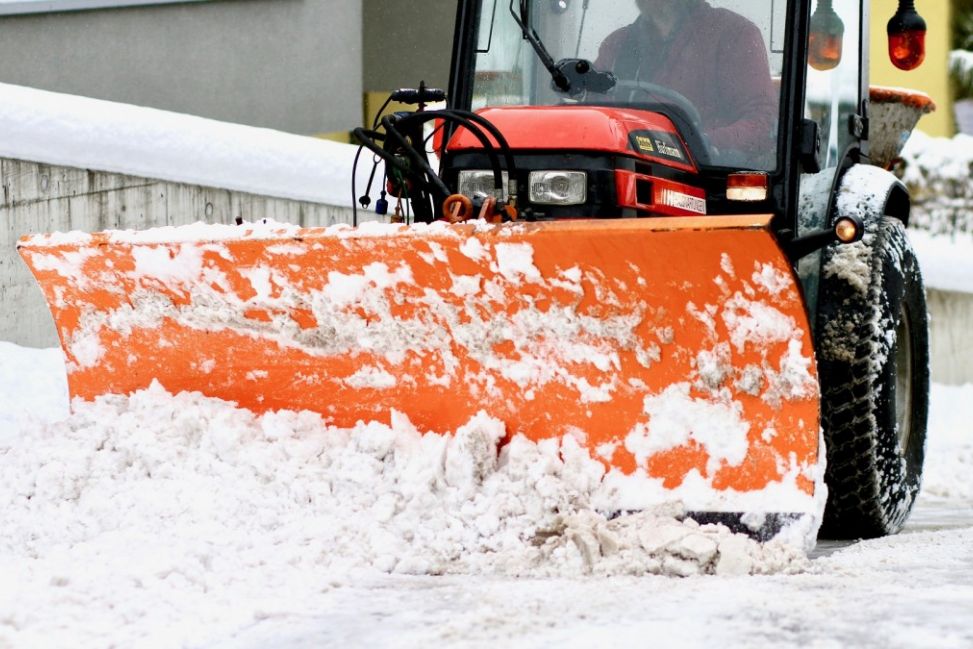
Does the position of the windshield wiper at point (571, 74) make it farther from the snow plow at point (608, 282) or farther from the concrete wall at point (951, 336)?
the concrete wall at point (951, 336)

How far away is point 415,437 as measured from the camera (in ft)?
13.6

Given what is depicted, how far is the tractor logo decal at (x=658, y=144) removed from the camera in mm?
4316

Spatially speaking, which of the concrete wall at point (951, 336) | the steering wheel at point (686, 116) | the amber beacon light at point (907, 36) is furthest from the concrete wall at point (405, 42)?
the steering wheel at point (686, 116)

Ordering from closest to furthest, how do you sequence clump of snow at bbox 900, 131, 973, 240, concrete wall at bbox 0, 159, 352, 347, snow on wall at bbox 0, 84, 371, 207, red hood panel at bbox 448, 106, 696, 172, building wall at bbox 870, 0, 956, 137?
red hood panel at bbox 448, 106, 696, 172
concrete wall at bbox 0, 159, 352, 347
snow on wall at bbox 0, 84, 371, 207
clump of snow at bbox 900, 131, 973, 240
building wall at bbox 870, 0, 956, 137

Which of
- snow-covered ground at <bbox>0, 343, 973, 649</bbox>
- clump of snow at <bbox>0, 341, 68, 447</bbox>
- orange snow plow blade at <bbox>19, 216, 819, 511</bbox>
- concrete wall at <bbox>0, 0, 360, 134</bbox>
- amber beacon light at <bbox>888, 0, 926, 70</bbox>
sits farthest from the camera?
concrete wall at <bbox>0, 0, 360, 134</bbox>

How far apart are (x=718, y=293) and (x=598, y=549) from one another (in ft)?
2.58

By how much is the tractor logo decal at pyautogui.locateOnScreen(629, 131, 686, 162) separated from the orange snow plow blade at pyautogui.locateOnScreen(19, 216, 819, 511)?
60 cm

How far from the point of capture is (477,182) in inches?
178

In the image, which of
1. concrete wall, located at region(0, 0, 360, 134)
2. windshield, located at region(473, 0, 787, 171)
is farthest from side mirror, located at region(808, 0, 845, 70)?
concrete wall, located at region(0, 0, 360, 134)

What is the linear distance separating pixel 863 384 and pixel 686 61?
1.22 meters

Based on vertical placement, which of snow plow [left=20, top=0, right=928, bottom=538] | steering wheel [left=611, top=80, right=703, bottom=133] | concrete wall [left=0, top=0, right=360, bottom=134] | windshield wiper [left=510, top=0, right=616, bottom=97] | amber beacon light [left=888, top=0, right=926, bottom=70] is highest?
concrete wall [left=0, top=0, right=360, bottom=134]

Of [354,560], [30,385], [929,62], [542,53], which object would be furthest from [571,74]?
[929,62]

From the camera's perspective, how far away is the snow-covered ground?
3.04 metres

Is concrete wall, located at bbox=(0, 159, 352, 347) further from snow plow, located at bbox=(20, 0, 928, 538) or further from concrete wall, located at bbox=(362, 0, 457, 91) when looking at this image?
concrete wall, located at bbox=(362, 0, 457, 91)
